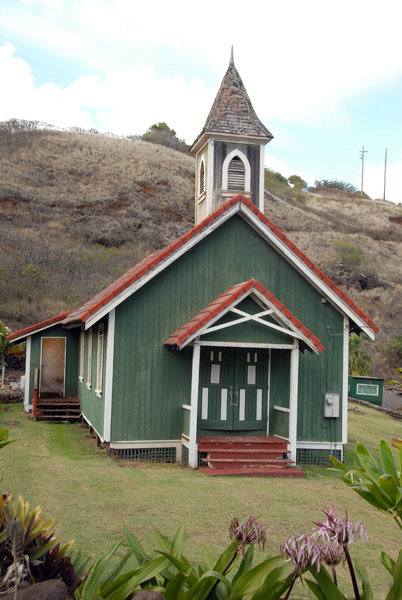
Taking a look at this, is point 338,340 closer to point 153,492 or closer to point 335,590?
point 153,492

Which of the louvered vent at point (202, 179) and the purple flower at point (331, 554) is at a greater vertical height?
the louvered vent at point (202, 179)

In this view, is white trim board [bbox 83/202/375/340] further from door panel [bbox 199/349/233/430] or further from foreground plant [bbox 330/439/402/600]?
foreground plant [bbox 330/439/402/600]

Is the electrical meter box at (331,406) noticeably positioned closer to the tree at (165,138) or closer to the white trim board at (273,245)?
the white trim board at (273,245)

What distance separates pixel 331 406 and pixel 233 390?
7.63 ft

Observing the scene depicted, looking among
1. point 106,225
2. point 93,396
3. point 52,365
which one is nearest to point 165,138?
point 106,225

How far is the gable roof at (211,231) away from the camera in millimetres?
12617

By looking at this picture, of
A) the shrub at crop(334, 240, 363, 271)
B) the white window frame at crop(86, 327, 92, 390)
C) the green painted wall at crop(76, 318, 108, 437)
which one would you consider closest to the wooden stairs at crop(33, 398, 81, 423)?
→ the green painted wall at crop(76, 318, 108, 437)

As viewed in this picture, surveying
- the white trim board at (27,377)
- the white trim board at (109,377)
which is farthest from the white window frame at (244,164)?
the white trim board at (27,377)

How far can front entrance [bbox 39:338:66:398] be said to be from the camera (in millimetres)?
21109

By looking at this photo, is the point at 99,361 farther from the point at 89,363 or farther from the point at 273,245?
the point at 273,245

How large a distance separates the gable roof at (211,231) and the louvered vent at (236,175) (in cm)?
192

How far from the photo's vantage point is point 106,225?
4881 centimetres

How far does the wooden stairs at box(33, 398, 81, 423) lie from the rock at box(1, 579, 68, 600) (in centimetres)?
1486

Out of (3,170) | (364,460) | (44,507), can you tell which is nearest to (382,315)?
(3,170)
